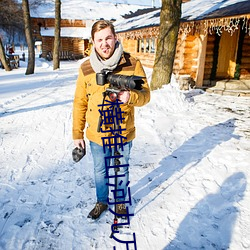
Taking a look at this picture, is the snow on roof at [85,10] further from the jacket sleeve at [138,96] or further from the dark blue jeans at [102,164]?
the dark blue jeans at [102,164]

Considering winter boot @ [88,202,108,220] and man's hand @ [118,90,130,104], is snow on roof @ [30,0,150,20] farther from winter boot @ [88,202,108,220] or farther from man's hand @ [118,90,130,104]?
man's hand @ [118,90,130,104]

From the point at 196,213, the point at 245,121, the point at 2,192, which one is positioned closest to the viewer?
the point at 196,213

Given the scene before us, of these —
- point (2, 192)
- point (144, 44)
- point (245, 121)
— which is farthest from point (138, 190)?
point (144, 44)

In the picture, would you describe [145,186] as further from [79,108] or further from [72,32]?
[72,32]

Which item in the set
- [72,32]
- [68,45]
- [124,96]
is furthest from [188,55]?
[68,45]

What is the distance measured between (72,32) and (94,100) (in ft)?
102

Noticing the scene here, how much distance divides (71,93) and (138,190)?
255 inches

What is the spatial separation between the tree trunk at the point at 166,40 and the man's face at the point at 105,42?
5756 millimetres

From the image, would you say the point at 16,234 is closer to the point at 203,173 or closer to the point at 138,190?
the point at 138,190

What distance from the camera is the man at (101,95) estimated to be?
5.72 feet

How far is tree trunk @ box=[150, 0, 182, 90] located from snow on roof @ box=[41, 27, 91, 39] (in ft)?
77.5

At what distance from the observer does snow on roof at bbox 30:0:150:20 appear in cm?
3198

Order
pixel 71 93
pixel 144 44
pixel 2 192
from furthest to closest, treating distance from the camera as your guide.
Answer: pixel 144 44
pixel 71 93
pixel 2 192

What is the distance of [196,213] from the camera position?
2.57m
